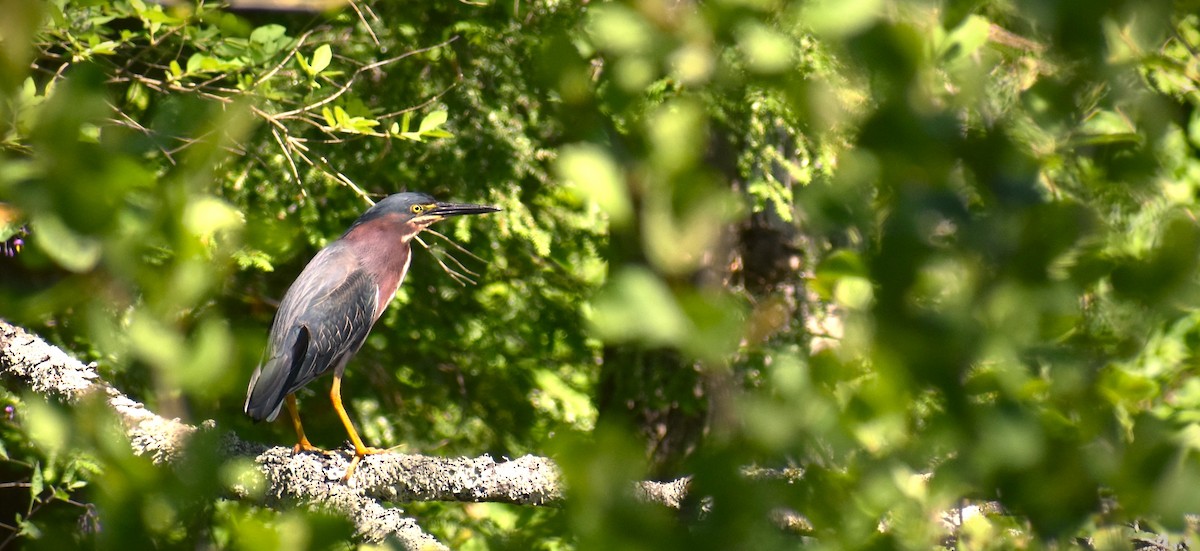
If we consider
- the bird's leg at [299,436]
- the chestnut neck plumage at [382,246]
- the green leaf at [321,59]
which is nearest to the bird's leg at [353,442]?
the bird's leg at [299,436]

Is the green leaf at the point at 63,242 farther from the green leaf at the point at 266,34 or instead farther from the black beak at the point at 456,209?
the black beak at the point at 456,209

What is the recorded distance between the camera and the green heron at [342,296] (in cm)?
353

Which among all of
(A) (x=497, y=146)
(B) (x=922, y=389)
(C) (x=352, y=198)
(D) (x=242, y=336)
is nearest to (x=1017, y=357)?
(B) (x=922, y=389)

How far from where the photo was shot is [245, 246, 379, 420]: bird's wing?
134 inches

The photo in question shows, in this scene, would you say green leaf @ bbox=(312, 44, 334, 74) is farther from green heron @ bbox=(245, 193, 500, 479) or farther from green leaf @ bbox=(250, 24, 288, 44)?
green heron @ bbox=(245, 193, 500, 479)

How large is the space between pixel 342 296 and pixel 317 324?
0.19 m

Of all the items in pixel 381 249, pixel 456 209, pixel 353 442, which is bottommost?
pixel 353 442

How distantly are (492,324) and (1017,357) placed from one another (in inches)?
153

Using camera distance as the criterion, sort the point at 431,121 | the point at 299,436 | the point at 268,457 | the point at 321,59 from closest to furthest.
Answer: the point at 268,457 < the point at 321,59 < the point at 431,121 < the point at 299,436

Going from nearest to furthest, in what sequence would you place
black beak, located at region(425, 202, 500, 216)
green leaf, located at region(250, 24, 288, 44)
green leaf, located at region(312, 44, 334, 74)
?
green leaf, located at region(312, 44, 334, 74) < green leaf, located at region(250, 24, 288, 44) < black beak, located at region(425, 202, 500, 216)

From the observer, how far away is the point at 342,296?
3758mm

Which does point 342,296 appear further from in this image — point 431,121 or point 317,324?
point 431,121

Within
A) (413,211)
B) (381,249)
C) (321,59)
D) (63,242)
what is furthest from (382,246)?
(63,242)

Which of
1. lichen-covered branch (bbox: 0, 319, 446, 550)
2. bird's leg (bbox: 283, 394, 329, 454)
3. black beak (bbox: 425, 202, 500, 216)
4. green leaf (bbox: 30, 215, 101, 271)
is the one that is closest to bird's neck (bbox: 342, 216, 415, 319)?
black beak (bbox: 425, 202, 500, 216)
